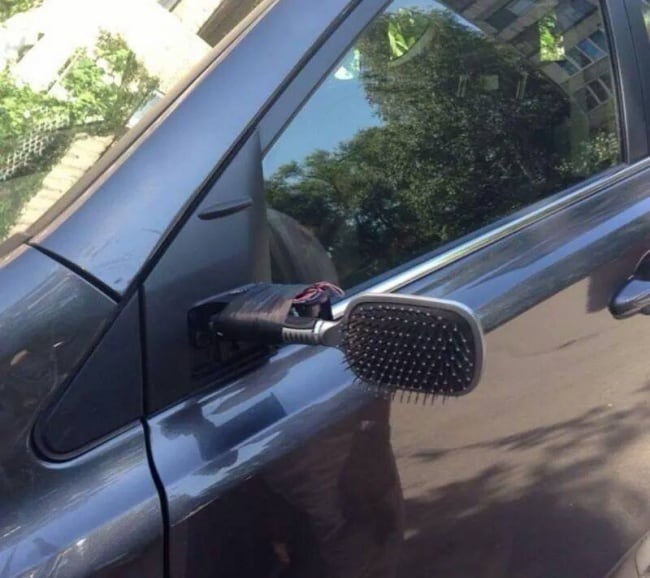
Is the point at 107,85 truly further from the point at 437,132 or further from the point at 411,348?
the point at 411,348

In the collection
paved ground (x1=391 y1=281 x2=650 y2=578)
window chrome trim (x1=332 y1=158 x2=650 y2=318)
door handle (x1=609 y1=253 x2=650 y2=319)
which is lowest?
paved ground (x1=391 y1=281 x2=650 y2=578)

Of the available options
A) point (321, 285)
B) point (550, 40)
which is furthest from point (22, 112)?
point (550, 40)

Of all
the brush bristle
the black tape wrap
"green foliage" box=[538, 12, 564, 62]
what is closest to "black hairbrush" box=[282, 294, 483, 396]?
the brush bristle

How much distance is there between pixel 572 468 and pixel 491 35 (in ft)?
3.23

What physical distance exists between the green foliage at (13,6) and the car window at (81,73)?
78mm

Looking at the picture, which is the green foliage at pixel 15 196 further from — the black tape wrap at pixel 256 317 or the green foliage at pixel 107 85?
the black tape wrap at pixel 256 317

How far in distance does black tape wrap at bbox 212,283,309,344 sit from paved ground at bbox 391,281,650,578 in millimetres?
319

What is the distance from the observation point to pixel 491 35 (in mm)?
2248

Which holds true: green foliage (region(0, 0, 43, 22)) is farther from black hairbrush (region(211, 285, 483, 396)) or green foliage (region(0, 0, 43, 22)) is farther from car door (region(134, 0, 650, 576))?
black hairbrush (region(211, 285, 483, 396))

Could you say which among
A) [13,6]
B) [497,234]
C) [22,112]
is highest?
[13,6]

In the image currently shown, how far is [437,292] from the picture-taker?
190 cm

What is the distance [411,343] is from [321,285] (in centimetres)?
33

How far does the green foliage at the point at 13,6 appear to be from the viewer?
2.31 meters

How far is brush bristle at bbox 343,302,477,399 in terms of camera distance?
1.35 meters
